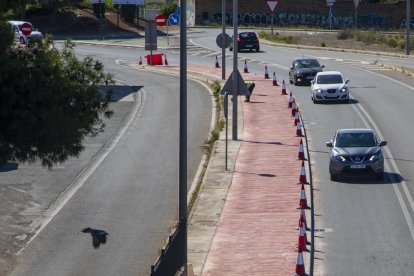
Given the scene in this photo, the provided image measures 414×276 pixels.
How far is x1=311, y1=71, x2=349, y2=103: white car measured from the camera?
147 feet

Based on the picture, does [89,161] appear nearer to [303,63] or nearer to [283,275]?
[283,275]

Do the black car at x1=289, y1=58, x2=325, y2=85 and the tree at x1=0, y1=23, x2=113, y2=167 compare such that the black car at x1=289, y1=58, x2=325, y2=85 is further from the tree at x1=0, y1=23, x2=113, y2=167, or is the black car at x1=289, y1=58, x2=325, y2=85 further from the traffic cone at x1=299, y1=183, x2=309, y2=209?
the tree at x1=0, y1=23, x2=113, y2=167

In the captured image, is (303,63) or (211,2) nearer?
(303,63)

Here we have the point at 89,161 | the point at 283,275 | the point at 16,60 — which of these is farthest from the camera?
the point at 89,161

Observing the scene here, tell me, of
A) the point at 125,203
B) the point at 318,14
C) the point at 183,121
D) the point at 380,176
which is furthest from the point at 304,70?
the point at 318,14

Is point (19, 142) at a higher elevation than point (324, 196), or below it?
higher

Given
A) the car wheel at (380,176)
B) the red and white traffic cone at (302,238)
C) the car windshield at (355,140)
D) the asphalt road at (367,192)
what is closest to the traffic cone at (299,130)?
the asphalt road at (367,192)

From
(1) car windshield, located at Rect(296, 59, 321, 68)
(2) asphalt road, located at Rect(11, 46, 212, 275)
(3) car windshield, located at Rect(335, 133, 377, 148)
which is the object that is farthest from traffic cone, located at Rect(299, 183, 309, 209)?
(1) car windshield, located at Rect(296, 59, 321, 68)

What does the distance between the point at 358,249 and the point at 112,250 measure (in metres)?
5.29

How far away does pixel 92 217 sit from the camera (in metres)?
25.6

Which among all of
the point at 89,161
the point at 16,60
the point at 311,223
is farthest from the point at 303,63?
the point at 16,60

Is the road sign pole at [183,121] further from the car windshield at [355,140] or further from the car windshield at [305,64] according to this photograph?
the car windshield at [305,64]

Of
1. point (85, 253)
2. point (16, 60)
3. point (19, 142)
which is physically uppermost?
point (16, 60)

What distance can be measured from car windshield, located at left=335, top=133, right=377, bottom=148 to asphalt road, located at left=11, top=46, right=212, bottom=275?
174 inches
